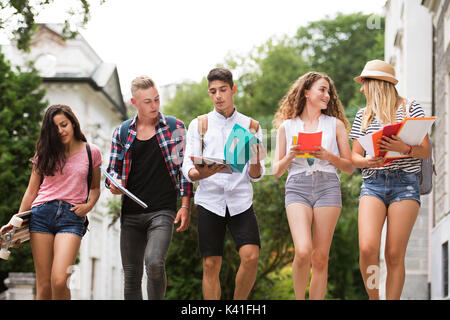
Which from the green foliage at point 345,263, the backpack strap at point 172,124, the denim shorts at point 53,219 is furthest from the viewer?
the green foliage at point 345,263

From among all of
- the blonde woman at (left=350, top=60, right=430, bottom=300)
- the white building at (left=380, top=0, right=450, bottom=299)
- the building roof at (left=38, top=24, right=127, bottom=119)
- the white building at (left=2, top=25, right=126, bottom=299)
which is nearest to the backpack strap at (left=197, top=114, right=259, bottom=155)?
the blonde woman at (left=350, top=60, right=430, bottom=300)

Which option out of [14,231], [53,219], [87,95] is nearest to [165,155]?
[53,219]

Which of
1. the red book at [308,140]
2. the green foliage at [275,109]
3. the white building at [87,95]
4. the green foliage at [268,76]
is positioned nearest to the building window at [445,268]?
the green foliage at [275,109]

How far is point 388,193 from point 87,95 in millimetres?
22859

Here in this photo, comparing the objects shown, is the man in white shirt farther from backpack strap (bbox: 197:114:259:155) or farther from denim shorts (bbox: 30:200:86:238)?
denim shorts (bbox: 30:200:86:238)

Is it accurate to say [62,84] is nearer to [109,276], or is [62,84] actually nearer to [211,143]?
[109,276]

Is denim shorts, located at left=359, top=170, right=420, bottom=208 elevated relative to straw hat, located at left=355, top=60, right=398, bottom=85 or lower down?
→ lower down

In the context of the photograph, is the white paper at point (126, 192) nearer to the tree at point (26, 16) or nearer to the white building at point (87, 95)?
the tree at point (26, 16)

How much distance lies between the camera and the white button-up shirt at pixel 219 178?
5864mm

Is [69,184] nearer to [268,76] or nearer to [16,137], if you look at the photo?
[16,137]

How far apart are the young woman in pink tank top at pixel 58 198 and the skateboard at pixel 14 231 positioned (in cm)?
7

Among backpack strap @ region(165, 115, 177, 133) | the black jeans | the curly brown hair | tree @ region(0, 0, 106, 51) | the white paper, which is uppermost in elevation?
tree @ region(0, 0, 106, 51)

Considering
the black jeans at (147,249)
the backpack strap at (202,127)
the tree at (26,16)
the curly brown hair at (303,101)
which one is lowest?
the black jeans at (147,249)

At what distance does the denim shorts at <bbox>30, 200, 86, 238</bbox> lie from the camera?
5.89m
